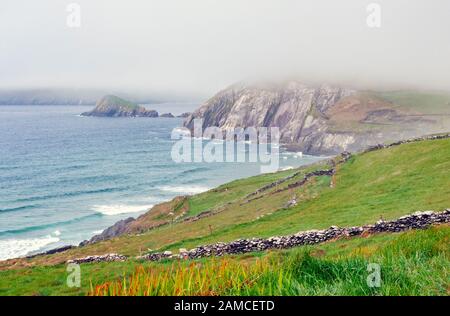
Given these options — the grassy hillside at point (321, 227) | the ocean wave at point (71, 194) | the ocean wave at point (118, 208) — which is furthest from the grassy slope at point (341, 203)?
the ocean wave at point (71, 194)

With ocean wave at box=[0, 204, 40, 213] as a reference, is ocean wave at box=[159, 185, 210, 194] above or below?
below

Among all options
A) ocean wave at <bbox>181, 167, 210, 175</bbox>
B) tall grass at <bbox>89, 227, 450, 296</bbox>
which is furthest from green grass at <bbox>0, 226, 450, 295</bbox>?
ocean wave at <bbox>181, 167, 210, 175</bbox>

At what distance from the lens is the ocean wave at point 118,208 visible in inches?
3487

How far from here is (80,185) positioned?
372 ft

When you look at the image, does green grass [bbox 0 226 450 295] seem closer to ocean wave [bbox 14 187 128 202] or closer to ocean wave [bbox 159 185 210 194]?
ocean wave [bbox 159 185 210 194]

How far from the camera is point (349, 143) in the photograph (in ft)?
578

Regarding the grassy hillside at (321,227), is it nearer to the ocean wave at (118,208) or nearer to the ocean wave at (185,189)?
the ocean wave at (118,208)

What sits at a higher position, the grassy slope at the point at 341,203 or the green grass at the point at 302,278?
the green grass at the point at 302,278

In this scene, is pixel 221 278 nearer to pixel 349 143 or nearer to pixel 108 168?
pixel 108 168

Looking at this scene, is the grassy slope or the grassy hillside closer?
the grassy hillside

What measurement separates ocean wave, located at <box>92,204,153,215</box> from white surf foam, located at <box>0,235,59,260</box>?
17.4 meters

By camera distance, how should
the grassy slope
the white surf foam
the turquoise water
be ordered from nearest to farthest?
the grassy slope < the white surf foam < the turquoise water

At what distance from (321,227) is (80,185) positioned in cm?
9207

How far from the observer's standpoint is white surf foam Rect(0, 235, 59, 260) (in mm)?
62906
